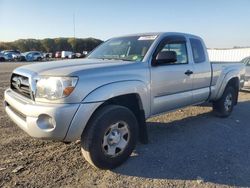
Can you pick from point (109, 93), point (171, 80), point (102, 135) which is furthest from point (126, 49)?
point (102, 135)

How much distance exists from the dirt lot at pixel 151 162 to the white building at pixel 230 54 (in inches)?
805

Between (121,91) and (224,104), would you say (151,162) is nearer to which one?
(121,91)

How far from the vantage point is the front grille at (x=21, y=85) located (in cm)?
393

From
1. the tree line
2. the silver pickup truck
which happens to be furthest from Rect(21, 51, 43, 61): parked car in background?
the silver pickup truck

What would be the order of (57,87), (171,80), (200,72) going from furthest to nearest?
(200,72) → (171,80) → (57,87)

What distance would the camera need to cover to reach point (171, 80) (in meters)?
5.04

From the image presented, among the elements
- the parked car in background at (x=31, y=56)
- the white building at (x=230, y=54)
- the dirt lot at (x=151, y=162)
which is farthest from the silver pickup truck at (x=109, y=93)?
the parked car in background at (x=31, y=56)

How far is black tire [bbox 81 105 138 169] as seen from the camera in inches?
150

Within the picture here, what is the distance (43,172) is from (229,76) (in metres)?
4.97

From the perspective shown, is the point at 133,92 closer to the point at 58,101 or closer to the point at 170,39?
the point at 58,101

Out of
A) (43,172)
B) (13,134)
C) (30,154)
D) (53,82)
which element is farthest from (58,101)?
(13,134)

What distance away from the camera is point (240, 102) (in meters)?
9.70

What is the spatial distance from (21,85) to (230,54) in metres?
25.1

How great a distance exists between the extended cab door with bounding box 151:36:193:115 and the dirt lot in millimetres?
734
